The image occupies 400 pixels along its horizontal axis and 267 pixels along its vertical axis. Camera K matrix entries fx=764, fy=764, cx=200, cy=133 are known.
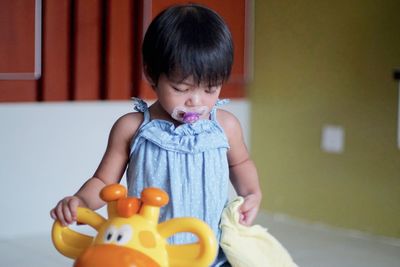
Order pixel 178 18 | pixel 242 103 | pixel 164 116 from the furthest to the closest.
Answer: pixel 242 103
pixel 164 116
pixel 178 18

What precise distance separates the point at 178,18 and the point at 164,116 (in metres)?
0.20

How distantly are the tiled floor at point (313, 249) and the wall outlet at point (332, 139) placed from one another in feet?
1.08

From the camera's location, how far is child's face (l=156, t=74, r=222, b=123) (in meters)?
1.32

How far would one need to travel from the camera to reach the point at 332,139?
10.2 ft

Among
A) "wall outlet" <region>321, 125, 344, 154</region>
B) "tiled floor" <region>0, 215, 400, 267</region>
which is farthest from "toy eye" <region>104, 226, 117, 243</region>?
"wall outlet" <region>321, 125, 344, 154</region>

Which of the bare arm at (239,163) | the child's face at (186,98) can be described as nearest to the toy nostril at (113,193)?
the child's face at (186,98)

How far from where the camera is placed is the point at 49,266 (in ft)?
8.18

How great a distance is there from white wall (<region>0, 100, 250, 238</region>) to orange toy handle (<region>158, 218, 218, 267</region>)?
1735 mm

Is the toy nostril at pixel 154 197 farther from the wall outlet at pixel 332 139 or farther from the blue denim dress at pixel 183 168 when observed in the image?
the wall outlet at pixel 332 139

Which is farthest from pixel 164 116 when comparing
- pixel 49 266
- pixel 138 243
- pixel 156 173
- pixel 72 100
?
pixel 72 100

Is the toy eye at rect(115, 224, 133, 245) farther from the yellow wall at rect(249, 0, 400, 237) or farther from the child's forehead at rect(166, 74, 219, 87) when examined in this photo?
the yellow wall at rect(249, 0, 400, 237)

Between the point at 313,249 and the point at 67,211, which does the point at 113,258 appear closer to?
the point at 67,211

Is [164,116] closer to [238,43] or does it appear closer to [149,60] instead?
[149,60]

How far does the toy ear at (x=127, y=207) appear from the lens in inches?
46.3
